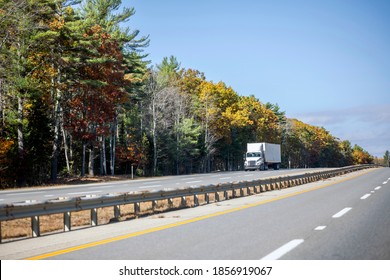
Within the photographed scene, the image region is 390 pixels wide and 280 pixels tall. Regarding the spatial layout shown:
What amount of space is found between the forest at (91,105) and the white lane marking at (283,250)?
803 inches

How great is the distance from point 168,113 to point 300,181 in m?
28.9

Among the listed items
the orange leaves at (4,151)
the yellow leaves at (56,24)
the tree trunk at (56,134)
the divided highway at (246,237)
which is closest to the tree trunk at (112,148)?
the tree trunk at (56,134)

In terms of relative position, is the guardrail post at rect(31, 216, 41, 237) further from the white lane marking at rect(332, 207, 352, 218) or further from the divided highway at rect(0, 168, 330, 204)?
the divided highway at rect(0, 168, 330, 204)

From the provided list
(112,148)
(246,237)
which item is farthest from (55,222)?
(112,148)

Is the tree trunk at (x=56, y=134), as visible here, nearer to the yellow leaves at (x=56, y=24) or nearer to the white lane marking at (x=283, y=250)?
the yellow leaves at (x=56, y=24)

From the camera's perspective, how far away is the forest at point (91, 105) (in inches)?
1229

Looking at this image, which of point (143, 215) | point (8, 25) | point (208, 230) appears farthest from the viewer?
point (8, 25)

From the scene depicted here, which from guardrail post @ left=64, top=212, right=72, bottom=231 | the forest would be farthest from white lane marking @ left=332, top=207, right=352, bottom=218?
the forest

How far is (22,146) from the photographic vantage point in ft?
104

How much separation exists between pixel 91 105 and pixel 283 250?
34642 mm

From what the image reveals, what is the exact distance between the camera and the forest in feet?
102

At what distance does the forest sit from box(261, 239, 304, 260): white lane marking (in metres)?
20.4

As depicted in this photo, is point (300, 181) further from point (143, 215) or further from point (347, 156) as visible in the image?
point (347, 156)

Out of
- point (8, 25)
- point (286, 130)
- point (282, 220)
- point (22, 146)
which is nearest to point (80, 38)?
point (22, 146)
